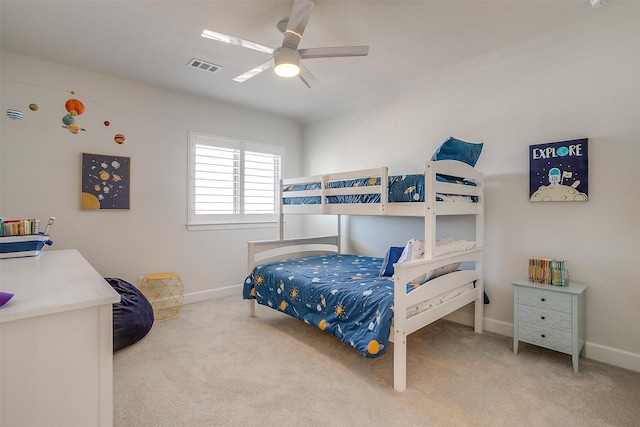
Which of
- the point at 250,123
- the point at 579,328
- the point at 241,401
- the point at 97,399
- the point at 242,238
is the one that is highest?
the point at 250,123

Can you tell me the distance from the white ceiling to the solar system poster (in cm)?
88

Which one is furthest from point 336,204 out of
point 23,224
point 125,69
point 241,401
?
point 125,69

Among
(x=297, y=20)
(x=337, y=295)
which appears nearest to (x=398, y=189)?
(x=337, y=295)

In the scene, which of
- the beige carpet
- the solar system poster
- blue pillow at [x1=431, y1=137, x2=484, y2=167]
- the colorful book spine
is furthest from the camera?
the solar system poster

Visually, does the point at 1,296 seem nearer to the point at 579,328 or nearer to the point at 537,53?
the point at 579,328

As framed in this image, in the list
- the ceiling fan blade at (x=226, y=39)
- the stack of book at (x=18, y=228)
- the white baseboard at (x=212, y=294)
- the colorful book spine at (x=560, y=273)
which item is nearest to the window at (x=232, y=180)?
the white baseboard at (x=212, y=294)

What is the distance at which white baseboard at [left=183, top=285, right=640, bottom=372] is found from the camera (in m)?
2.21

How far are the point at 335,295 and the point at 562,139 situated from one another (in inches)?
84.5

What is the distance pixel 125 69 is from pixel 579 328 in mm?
4404

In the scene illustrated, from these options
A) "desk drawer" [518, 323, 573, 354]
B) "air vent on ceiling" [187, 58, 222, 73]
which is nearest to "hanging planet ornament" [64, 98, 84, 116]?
"air vent on ceiling" [187, 58, 222, 73]

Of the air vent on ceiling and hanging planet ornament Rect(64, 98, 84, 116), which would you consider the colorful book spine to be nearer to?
the air vent on ceiling

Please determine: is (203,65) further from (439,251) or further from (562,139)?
(562,139)

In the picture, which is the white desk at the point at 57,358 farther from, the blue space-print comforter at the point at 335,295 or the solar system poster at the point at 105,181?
the solar system poster at the point at 105,181

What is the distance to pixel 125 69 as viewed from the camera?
310 cm
